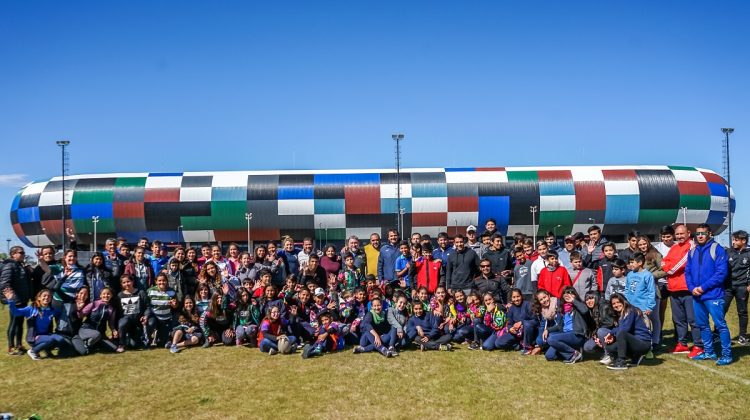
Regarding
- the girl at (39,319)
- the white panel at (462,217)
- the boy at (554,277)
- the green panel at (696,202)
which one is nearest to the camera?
the girl at (39,319)

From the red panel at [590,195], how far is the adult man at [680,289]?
33252 millimetres

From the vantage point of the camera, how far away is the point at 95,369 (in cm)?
833

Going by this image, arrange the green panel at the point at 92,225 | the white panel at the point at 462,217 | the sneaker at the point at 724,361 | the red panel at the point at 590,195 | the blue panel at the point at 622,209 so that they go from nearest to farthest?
the sneaker at the point at 724,361 < the white panel at the point at 462,217 < the red panel at the point at 590,195 < the blue panel at the point at 622,209 < the green panel at the point at 92,225

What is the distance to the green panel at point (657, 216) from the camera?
136ft

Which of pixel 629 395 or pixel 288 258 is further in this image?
pixel 288 258

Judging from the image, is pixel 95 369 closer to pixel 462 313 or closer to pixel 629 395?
pixel 462 313

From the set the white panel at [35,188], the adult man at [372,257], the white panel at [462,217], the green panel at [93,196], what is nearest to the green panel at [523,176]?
the white panel at [462,217]

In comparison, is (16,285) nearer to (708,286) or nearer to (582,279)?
(582,279)

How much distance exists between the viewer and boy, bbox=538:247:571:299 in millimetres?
9258

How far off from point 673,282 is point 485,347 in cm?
320

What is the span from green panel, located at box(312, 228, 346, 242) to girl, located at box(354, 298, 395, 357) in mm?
31601

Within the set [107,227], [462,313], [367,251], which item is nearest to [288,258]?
[367,251]

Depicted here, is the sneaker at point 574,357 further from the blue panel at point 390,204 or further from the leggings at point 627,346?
the blue panel at point 390,204

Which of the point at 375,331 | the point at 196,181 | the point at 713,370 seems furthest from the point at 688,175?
the point at 375,331
